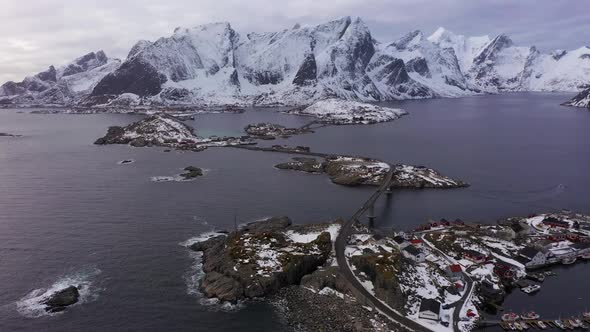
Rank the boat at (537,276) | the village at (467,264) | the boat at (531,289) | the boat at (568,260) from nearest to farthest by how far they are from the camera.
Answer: the village at (467,264)
the boat at (531,289)
the boat at (537,276)
the boat at (568,260)

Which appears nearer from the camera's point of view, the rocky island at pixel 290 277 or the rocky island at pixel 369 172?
the rocky island at pixel 290 277

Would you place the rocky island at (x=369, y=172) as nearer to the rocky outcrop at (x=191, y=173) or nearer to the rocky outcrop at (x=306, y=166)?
the rocky outcrop at (x=306, y=166)

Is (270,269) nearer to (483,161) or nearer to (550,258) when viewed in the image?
(550,258)

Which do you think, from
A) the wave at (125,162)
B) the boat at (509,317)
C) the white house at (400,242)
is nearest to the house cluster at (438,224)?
the white house at (400,242)

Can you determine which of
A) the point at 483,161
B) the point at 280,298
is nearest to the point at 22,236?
the point at 280,298

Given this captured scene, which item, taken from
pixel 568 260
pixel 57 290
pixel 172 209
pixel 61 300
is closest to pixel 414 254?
pixel 568 260

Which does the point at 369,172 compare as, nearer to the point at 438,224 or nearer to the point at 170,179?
the point at 438,224
